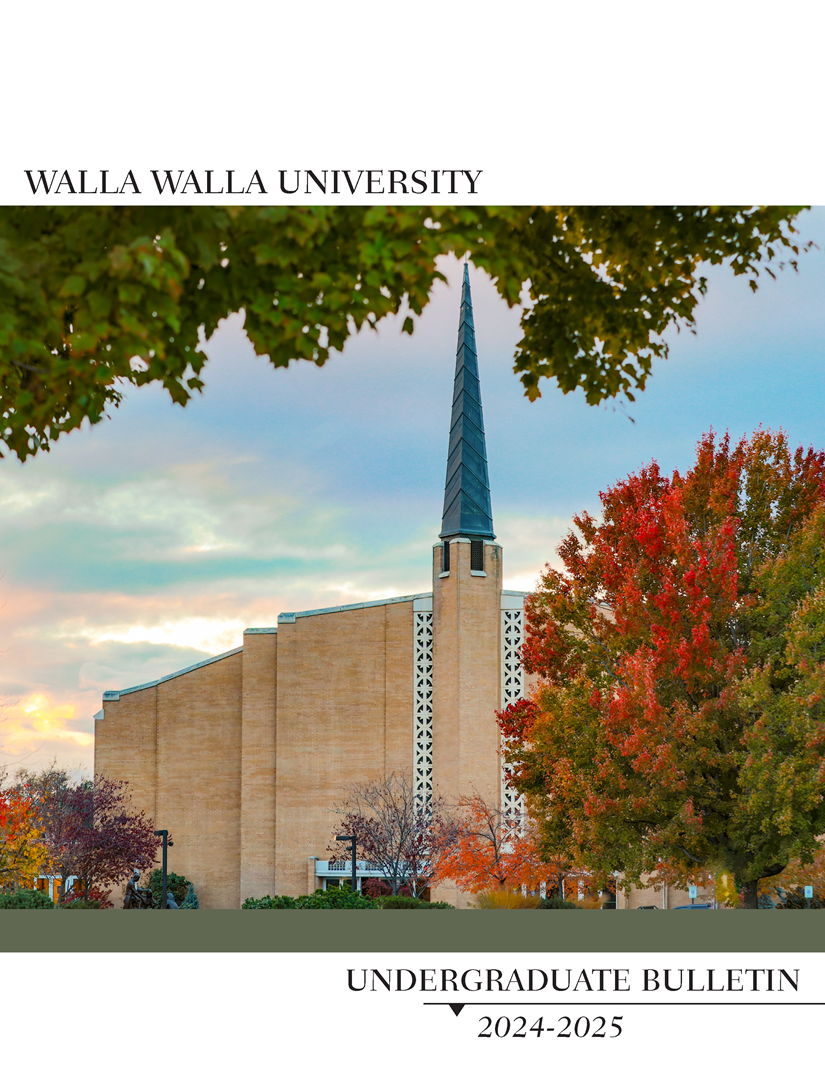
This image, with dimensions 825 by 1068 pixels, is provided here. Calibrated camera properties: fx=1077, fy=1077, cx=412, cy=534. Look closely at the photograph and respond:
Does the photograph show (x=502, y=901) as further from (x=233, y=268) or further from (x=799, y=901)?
(x=233, y=268)

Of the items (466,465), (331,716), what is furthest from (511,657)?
(466,465)

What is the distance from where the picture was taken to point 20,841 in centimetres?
2880

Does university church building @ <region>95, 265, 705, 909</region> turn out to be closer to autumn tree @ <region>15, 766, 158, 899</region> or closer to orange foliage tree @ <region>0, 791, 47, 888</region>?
autumn tree @ <region>15, 766, 158, 899</region>

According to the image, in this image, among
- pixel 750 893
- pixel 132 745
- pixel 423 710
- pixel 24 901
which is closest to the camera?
pixel 750 893

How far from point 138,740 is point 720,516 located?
115 ft

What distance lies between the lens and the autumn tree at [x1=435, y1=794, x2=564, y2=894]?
24759 mm

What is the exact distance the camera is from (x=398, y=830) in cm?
3747

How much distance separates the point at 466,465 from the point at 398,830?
49.3 ft

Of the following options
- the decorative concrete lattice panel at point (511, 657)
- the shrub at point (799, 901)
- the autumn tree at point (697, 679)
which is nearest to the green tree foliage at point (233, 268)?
the autumn tree at point (697, 679)

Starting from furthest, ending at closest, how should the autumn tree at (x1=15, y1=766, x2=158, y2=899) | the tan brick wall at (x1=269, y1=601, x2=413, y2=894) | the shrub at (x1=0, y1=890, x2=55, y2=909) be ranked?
the tan brick wall at (x1=269, y1=601, x2=413, y2=894)
the autumn tree at (x1=15, y1=766, x2=158, y2=899)
the shrub at (x1=0, y1=890, x2=55, y2=909)

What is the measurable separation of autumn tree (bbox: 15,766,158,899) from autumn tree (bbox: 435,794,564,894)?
11.3 m

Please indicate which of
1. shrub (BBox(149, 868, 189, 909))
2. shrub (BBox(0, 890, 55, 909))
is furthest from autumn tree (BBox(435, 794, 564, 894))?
shrub (BBox(149, 868, 189, 909))
